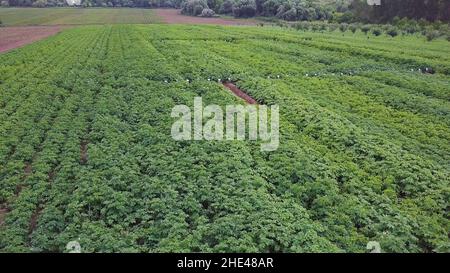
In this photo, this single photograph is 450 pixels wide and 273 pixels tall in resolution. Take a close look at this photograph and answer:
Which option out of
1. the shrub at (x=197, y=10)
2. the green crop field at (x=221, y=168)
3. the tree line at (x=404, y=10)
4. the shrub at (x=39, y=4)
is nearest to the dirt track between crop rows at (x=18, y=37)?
the green crop field at (x=221, y=168)

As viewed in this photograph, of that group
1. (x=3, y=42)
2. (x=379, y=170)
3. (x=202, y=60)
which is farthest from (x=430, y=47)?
(x=3, y=42)

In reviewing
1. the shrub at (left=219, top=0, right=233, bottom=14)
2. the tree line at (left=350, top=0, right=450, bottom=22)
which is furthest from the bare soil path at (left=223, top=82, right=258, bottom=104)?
the shrub at (left=219, top=0, right=233, bottom=14)

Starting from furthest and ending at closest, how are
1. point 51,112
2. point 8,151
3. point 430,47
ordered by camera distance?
point 430,47
point 51,112
point 8,151

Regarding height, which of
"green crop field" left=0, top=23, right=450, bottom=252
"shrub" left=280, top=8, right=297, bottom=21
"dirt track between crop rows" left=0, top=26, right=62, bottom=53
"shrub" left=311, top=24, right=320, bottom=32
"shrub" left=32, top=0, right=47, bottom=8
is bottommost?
"green crop field" left=0, top=23, right=450, bottom=252

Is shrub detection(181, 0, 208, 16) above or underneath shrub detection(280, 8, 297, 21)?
above

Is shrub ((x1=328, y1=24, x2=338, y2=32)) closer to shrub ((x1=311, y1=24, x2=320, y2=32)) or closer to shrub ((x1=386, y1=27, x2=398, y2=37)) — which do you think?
shrub ((x1=311, y1=24, x2=320, y2=32))

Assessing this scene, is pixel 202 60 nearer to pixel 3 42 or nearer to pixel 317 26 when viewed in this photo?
pixel 3 42

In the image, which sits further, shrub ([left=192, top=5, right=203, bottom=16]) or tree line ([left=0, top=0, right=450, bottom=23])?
shrub ([left=192, top=5, right=203, bottom=16])

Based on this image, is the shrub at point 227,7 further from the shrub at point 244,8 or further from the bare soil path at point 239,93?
the bare soil path at point 239,93
